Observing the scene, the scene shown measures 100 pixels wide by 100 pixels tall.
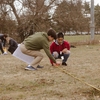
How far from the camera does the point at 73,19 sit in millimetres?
20391

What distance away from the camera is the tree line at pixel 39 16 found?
19156 mm

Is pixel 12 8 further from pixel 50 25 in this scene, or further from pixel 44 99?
pixel 44 99

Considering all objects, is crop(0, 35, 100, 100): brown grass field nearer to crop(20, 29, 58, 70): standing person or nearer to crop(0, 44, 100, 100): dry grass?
crop(0, 44, 100, 100): dry grass

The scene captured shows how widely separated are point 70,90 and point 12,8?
15556mm

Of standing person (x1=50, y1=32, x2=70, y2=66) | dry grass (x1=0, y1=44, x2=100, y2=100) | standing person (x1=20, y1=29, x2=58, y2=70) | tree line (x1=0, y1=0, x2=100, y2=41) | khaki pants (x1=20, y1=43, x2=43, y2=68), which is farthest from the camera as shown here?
tree line (x1=0, y1=0, x2=100, y2=41)

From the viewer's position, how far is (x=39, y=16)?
19.4m

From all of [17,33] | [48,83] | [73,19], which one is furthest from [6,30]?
[48,83]

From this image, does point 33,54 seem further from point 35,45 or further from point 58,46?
point 58,46

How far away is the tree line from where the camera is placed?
62.8ft

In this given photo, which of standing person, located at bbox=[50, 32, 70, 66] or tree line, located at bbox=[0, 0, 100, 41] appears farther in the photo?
tree line, located at bbox=[0, 0, 100, 41]

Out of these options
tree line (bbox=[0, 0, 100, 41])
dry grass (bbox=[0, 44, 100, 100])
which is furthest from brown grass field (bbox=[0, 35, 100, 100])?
tree line (bbox=[0, 0, 100, 41])

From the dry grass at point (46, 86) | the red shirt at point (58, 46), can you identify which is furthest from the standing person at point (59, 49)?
the dry grass at point (46, 86)

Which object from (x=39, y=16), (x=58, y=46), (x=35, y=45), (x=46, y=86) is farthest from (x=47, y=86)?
(x=39, y=16)

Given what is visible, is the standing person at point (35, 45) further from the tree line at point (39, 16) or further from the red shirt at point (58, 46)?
the tree line at point (39, 16)
